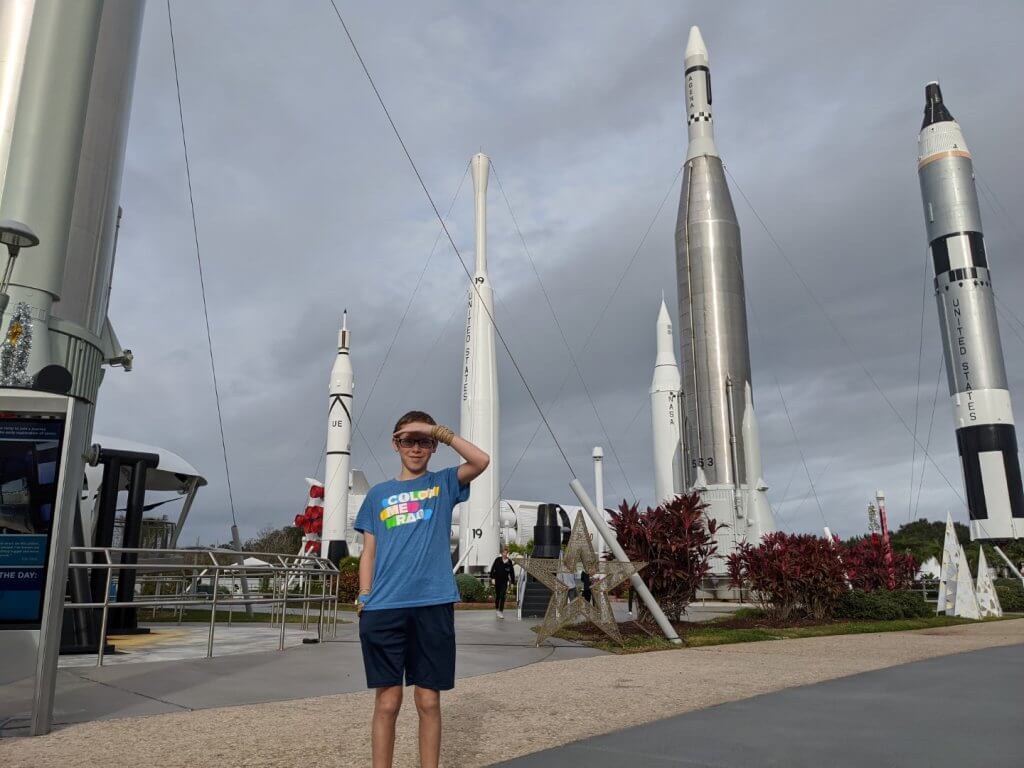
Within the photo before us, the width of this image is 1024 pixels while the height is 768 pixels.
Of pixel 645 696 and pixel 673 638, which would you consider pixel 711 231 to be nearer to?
pixel 673 638

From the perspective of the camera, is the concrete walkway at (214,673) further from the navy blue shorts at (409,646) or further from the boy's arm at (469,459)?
the boy's arm at (469,459)

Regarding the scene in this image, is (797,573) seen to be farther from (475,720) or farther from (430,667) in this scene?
(430,667)

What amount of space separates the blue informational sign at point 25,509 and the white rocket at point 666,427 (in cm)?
3039

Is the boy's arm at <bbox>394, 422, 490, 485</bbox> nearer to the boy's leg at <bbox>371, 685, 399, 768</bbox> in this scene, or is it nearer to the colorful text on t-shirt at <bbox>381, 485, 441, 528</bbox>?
the colorful text on t-shirt at <bbox>381, 485, 441, 528</bbox>

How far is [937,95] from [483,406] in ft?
90.1

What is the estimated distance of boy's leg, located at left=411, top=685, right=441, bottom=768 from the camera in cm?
327

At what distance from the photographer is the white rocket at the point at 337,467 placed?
39344 mm

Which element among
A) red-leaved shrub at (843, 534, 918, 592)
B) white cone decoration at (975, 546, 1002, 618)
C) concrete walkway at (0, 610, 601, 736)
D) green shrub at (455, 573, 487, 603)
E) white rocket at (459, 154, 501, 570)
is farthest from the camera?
white rocket at (459, 154, 501, 570)

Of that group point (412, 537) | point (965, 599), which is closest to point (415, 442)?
point (412, 537)

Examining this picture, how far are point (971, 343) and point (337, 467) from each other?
102 feet

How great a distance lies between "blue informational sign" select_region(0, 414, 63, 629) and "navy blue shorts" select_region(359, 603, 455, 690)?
8.72 feet

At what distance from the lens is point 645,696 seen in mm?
6328

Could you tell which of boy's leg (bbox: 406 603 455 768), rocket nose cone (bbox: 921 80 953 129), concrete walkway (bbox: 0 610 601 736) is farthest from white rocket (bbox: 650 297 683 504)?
boy's leg (bbox: 406 603 455 768)

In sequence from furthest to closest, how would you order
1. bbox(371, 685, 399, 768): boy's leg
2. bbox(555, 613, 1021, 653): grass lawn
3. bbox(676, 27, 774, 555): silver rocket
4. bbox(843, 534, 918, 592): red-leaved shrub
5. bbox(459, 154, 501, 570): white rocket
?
bbox(459, 154, 501, 570): white rocket < bbox(676, 27, 774, 555): silver rocket < bbox(843, 534, 918, 592): red-leaved shrub < bbox(555, 613, 1021, 653): grass lawn < bbox(371, 685, 399, 768): boy's leg
